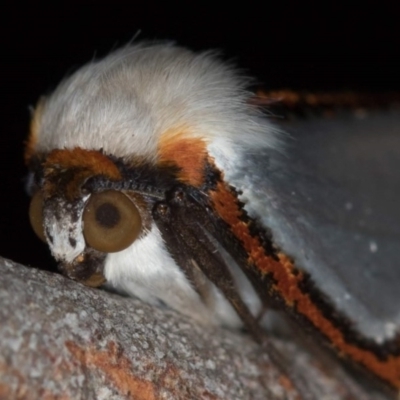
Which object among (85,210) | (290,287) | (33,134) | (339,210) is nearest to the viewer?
(85,210)

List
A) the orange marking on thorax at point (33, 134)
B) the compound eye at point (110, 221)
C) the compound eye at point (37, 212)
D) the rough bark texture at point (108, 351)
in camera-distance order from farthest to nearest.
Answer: the orange marking on thorax at point (33, 134) < the compound eye at point (37, 212) < the compound eye at point (110, 221) < the rough bark texture at point (108, 351)

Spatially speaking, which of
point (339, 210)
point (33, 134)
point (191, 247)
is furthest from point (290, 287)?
→ point (33, 134)

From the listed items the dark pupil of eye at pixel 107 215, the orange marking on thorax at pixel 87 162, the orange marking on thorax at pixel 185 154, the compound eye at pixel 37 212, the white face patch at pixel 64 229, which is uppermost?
the orange marking on thorax at pixel 185 154

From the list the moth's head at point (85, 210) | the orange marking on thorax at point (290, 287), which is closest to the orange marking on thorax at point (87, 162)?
the moth's head at point (85, 210)

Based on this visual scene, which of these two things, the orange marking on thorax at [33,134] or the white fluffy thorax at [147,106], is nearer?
the white fluffy thorax at [147,106]

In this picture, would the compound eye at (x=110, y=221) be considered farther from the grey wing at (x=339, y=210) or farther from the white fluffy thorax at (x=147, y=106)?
the grey wing at (x=339, y=210)

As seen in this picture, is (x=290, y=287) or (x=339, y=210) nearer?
(x=290, y=287)

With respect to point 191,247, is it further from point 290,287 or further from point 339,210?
point 339,210
